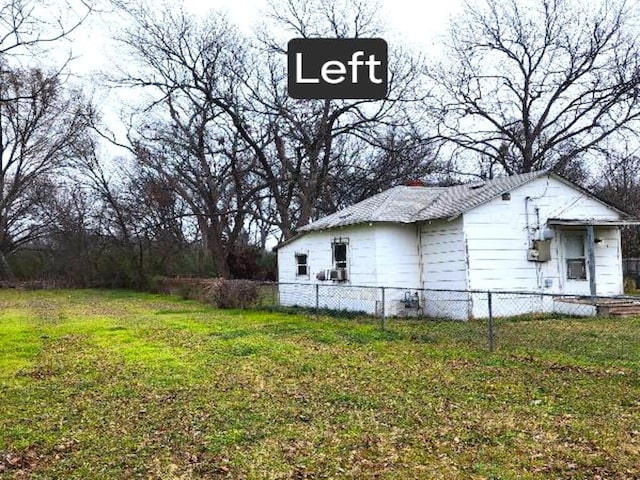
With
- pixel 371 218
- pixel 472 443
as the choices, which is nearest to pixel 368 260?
pixel 371 218

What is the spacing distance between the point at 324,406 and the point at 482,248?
896 cm

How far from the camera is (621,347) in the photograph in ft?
28.4

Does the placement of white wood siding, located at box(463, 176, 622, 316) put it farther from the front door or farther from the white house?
the front door

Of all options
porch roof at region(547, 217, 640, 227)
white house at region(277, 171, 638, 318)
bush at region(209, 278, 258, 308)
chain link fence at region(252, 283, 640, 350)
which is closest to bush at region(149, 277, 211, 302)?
bush at region(209, 278, 258, 308)

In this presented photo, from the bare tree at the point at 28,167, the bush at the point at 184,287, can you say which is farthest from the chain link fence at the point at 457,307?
the bare tree at the point at 28,167

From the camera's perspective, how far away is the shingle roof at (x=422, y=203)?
14.1 meters

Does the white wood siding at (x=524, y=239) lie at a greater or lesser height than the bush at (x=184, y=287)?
greater

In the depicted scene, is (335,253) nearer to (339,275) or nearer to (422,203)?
(339,275)

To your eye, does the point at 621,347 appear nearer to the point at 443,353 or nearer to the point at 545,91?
the point at 443,353

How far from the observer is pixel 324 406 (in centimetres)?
563

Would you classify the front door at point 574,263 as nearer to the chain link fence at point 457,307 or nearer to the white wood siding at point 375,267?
the chain link fence at point 457,307

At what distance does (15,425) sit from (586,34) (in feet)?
89.5

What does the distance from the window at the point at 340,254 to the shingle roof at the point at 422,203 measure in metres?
0.51

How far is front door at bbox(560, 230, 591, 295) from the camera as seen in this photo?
A: 14.5 meters
